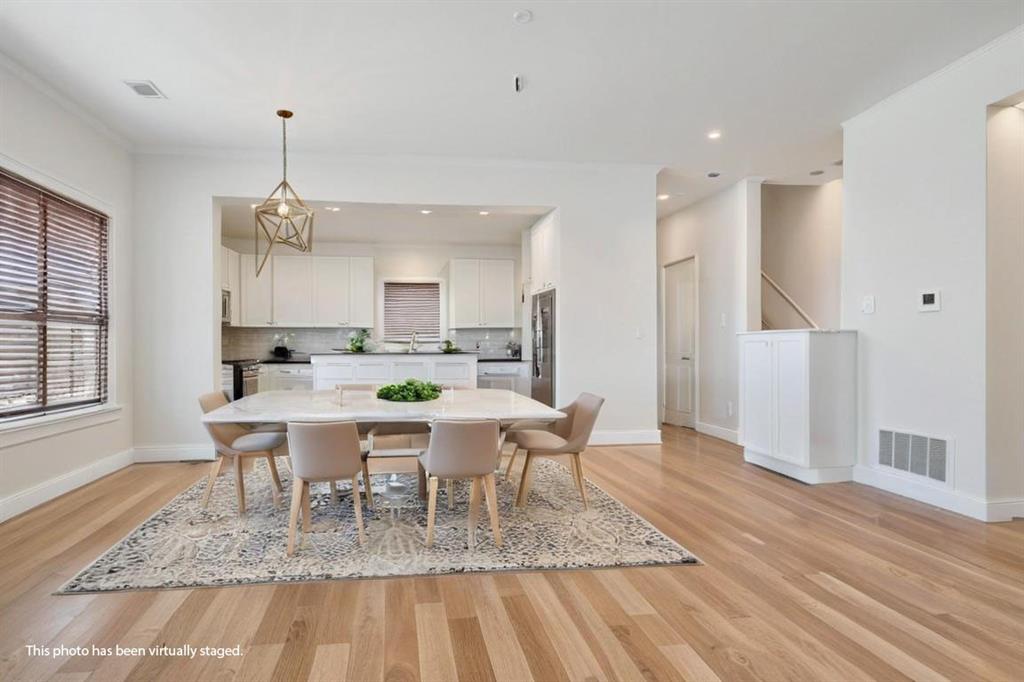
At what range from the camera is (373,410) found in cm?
297

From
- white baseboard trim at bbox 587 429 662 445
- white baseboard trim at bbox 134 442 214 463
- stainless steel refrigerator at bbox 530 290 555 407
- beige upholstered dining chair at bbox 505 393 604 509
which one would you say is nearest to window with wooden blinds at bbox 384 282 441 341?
stainless steel refrigerator at bbox 530 290 555 407

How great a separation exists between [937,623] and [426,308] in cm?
730

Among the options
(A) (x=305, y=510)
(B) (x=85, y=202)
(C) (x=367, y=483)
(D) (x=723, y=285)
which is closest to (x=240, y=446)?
(A) (x=305, y=510)

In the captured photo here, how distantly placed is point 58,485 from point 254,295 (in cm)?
432

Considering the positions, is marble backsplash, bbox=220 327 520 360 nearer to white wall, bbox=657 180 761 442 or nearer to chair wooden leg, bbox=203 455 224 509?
white wall, bbox=657 180 761 442

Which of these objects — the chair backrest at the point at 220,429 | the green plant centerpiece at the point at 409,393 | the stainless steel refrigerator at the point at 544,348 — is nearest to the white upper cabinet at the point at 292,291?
the stainless steel refrigerator at the point at 544,348

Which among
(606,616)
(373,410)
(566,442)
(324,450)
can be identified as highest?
(373,410)

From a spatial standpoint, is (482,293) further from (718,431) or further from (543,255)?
(718,431)

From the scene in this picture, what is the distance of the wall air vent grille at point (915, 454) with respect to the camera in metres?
3.45

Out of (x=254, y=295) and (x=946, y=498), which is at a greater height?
(x=254, y=295)

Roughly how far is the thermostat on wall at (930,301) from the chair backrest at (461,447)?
118 inches

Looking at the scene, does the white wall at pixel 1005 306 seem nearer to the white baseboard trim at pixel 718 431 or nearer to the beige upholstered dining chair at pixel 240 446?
the white baseboard trim at pixel 718 431

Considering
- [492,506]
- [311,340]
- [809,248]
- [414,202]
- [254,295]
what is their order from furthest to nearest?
1. [311,340]
2. [254,295]
3. [809,248]
4. [414,202]
5. [492,506]

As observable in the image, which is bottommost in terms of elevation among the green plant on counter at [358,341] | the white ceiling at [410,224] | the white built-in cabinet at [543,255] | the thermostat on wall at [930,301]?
the green plant on counter at [358,341]
